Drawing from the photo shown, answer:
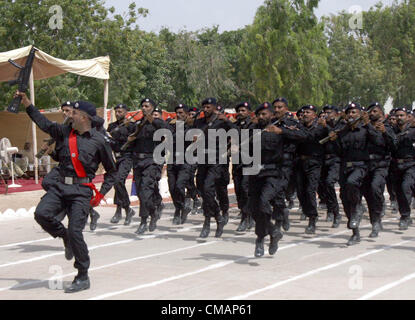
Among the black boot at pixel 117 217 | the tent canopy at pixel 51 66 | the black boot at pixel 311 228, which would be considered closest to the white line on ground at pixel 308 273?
the black boot at pixel 311 228

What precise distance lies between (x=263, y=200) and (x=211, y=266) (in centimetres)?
115

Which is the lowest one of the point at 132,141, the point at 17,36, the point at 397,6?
the point at 132,141

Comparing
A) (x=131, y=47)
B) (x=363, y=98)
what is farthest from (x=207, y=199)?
(x=363, y=98)

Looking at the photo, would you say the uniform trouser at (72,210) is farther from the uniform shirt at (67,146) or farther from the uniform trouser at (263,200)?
the uniform trouser at (263,200)

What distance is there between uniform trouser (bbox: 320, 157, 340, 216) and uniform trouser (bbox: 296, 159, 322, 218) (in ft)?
2.10

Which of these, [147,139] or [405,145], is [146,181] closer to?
[147,139]

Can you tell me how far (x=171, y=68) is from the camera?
5491cm

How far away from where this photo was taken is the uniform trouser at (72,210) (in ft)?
24.0

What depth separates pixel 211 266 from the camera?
8.61 m

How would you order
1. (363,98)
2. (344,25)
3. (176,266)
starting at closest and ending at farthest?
(176,266) < (363,98) < (344,25)

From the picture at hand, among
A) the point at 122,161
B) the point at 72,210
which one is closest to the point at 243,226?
the point at 122,161

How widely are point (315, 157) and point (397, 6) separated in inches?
2221

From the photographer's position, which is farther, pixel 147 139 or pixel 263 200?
pixel 147 139
